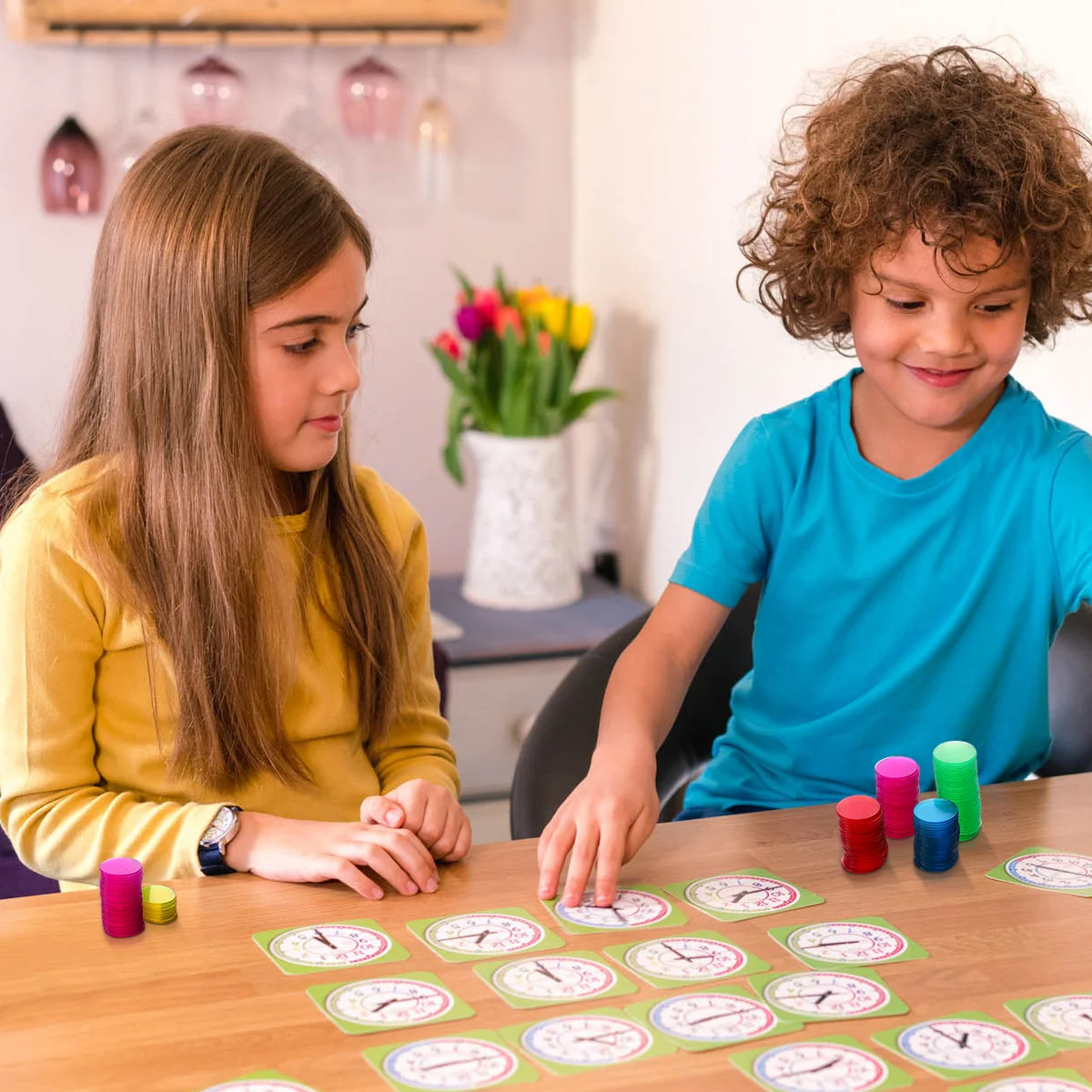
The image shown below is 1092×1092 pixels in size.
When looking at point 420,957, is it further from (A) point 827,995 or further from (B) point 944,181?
(B) point 944,181

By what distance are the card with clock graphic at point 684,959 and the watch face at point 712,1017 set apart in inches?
0.9

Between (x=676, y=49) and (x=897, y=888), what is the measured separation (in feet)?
6.25

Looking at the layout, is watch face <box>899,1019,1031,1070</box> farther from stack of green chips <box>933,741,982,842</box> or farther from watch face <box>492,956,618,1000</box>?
stack of green chips <box>933,741,982,842</box>

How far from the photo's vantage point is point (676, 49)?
2.63 meters

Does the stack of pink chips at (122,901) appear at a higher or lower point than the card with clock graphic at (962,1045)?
higher

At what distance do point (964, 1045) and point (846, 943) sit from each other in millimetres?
134

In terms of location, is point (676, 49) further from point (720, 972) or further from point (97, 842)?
point (720, 972)

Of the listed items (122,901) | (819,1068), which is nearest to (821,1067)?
(819,1068)

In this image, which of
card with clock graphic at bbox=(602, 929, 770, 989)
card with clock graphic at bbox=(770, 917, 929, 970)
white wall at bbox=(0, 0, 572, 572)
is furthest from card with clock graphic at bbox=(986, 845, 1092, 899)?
white wall at bbox=(0, 0, 572, 572)

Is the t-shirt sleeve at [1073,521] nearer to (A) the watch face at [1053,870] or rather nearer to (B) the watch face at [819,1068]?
(A) the watch face at [1053,870]

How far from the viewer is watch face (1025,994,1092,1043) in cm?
86

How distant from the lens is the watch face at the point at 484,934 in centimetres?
97

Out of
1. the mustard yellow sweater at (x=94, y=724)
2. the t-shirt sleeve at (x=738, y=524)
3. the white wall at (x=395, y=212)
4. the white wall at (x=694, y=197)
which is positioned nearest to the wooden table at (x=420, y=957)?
the mustard yellow sweater at (x=94, y=724)

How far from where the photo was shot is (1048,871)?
1095 millimetres
